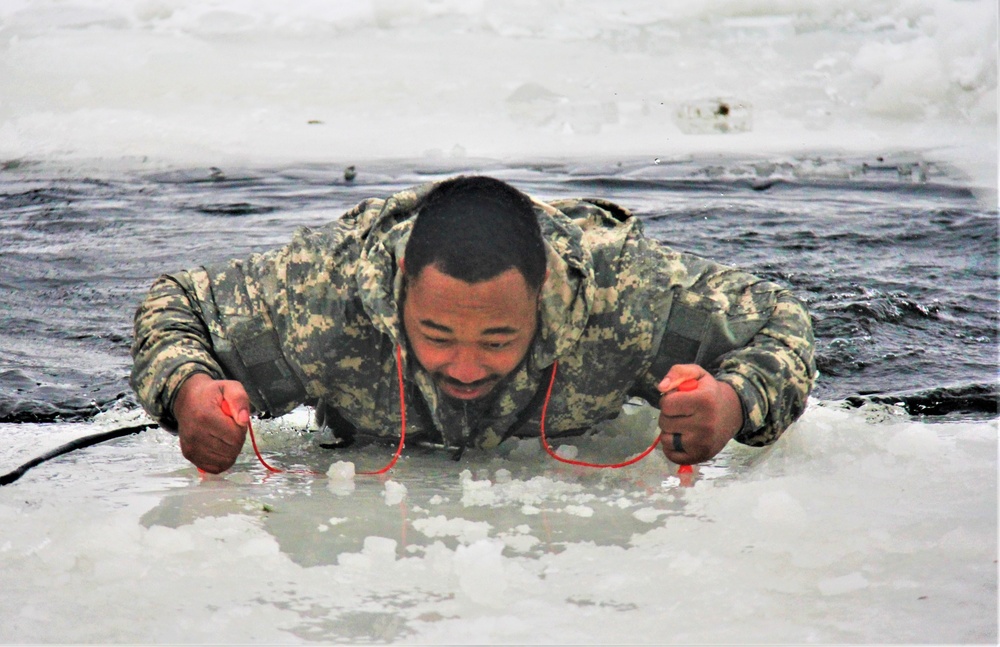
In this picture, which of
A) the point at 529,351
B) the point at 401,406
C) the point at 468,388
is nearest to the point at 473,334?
the point at 468,388

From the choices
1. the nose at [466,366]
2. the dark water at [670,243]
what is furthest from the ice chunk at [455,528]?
the dark water at [670,243]

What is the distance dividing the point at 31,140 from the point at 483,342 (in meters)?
6.89

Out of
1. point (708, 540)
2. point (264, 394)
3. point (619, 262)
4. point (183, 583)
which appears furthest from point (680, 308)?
point (183, 583)

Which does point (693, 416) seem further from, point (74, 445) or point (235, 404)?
point (74, 445)

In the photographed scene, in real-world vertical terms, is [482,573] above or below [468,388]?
below

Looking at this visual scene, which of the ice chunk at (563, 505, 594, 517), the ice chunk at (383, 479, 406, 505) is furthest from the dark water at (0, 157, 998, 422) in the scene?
the ice chunk at (563, 505, 594, 517)

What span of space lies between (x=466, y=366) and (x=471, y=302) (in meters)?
0.19

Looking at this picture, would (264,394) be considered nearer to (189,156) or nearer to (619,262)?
(619,262)

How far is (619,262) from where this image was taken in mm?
3107

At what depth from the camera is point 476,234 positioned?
267 centimetres

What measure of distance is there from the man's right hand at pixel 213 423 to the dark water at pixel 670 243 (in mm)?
1587

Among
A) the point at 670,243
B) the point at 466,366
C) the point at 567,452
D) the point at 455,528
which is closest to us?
the point at 455,528

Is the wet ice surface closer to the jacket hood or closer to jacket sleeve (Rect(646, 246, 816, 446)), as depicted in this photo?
jacket sleeve (Rect(646, 246, 816, 446))

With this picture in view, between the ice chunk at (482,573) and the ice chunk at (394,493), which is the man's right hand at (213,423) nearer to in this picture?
the ice chunk at (394,493)
